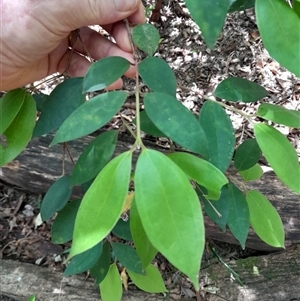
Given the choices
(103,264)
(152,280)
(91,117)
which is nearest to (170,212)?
(91,117)

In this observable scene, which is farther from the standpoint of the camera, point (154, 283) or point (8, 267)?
point (8, 267)

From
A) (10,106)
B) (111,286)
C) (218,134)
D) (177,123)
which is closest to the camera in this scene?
(177,123)

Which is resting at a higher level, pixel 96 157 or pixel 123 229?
pixel 96 157

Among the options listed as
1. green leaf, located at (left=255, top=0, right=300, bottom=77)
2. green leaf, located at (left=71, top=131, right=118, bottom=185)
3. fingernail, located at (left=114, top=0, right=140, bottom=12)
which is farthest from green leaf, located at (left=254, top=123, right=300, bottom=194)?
fingernail, located at (left=114, top=0, right=140, bottom=12)

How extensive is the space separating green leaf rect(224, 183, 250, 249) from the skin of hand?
41cm

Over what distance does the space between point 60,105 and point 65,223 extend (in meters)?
0.31

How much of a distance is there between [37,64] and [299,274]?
1242 millimetres

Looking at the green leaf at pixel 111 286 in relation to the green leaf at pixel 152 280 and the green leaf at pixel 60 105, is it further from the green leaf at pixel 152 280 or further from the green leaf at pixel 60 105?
the green leaf at pixel 60 105

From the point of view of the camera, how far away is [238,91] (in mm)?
788

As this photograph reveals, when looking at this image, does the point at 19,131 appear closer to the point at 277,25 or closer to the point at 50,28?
the point at 50,28

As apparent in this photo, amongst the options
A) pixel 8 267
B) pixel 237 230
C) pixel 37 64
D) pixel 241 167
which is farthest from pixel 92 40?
pixel 8 267

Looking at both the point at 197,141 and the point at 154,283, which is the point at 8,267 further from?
the point at 197,141

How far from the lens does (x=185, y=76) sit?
1.94 m

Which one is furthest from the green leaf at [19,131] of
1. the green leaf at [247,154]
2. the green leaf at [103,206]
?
the green leaf at [247,154]
